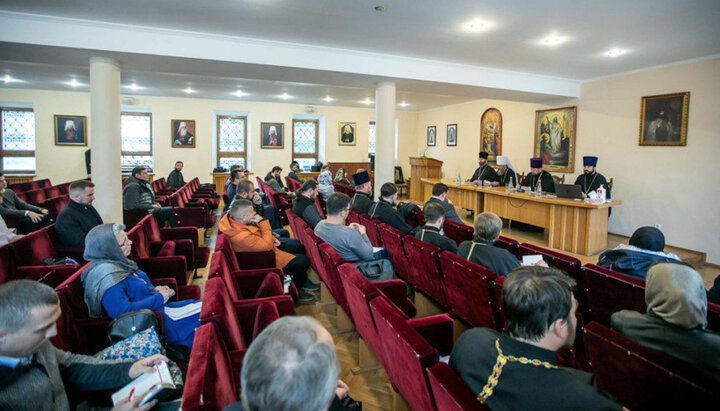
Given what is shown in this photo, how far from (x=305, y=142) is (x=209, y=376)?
517 inches

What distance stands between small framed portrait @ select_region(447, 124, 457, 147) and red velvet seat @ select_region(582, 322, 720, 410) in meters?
11.3

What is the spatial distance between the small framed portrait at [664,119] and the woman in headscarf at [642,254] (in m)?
5.29

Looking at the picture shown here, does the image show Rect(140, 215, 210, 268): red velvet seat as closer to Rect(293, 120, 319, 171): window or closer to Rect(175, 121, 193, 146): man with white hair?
Rect(175, 121, 193, 146): man with white hair

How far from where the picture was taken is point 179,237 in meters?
4.46

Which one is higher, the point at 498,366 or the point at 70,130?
the point at 70,130

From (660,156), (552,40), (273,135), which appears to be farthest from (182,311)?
(273,135)

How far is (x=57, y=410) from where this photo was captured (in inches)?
53.5

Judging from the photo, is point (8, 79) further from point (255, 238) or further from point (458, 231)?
point (458, 231)

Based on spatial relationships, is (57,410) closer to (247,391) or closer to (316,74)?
(247,391)

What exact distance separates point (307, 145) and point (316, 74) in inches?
295

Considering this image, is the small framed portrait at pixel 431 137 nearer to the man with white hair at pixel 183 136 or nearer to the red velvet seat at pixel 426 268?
the man with white hair at pixel 183 136

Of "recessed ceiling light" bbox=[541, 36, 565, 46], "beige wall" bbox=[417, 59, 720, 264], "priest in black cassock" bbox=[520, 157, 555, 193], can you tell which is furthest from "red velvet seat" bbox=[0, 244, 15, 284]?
"beige wall" bbox=[417, 59, 720, 264]

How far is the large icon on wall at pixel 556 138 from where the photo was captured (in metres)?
8.59

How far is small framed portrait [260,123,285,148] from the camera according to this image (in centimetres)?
1328
